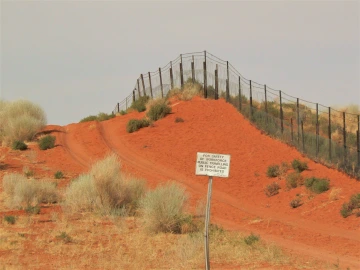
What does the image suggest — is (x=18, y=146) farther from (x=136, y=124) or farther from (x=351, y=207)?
(x=351, y=207)

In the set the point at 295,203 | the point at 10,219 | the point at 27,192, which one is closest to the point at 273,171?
the point at 295,203

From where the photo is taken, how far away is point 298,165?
33.0 metres

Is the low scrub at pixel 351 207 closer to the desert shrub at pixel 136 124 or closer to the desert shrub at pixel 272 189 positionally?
the desert shrub at pixel 272 189

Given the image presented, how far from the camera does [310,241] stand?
75.0 ft

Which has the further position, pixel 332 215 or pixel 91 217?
pixel 332 215

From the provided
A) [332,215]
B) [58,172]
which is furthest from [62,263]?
[58,172]

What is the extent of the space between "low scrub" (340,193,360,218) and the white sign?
43.4 ft

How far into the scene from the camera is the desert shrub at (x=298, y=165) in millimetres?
32969

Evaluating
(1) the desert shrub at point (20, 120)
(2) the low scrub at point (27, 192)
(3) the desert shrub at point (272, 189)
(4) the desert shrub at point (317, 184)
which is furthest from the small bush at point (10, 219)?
(1) the desert shrub at point (20, 120)

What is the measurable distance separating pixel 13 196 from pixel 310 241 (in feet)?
34.8

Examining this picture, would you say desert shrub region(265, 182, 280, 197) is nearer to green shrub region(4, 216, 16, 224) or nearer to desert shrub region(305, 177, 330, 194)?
desert shrub region(305, 177, 330, 194)

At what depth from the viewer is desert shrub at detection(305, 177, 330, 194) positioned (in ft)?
96.0

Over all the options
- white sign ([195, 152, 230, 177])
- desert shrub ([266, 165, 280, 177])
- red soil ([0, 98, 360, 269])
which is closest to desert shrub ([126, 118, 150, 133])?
red soil ([0, 98, 360, 269])

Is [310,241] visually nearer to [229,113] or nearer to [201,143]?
[201,143]
